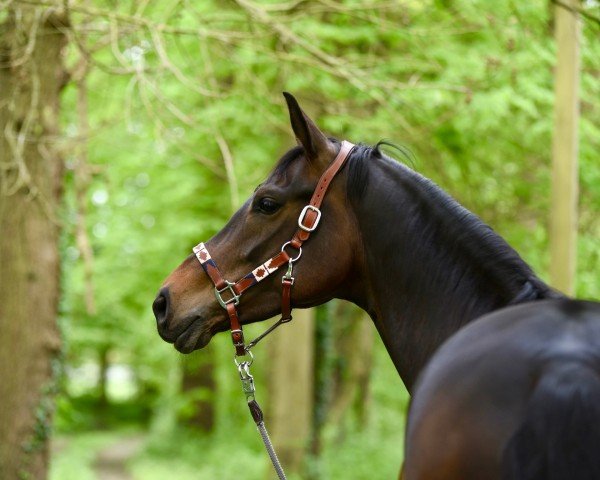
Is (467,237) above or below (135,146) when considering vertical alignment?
above

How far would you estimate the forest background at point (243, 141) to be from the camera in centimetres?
837

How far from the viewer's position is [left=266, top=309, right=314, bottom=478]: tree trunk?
13.1m

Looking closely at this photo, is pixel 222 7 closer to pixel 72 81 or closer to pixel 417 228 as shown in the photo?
pixel 72 81

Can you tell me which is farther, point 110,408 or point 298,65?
point 110,408

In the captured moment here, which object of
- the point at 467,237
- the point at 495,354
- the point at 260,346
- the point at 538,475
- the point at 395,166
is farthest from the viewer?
the point at 260,346

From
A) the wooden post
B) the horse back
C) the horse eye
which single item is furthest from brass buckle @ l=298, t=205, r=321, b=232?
the wooden post

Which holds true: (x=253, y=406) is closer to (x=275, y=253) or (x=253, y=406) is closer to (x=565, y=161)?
(x=275, y=253)

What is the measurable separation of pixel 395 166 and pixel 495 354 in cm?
135

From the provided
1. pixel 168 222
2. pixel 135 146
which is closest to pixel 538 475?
pixel 168 222

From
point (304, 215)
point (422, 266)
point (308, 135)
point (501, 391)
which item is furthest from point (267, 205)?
point (501, 391)

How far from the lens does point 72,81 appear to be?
29.7 ft

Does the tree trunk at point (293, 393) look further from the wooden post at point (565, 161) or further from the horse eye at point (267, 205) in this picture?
the horse eye at point (267, 205)

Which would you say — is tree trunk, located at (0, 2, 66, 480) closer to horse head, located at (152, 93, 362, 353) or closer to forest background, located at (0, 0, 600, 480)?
forest background, located at (0, 0, 600, 480)

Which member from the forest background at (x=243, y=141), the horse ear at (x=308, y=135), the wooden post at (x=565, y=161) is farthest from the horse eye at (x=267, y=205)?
the wooden post at (x=565, y=161)
